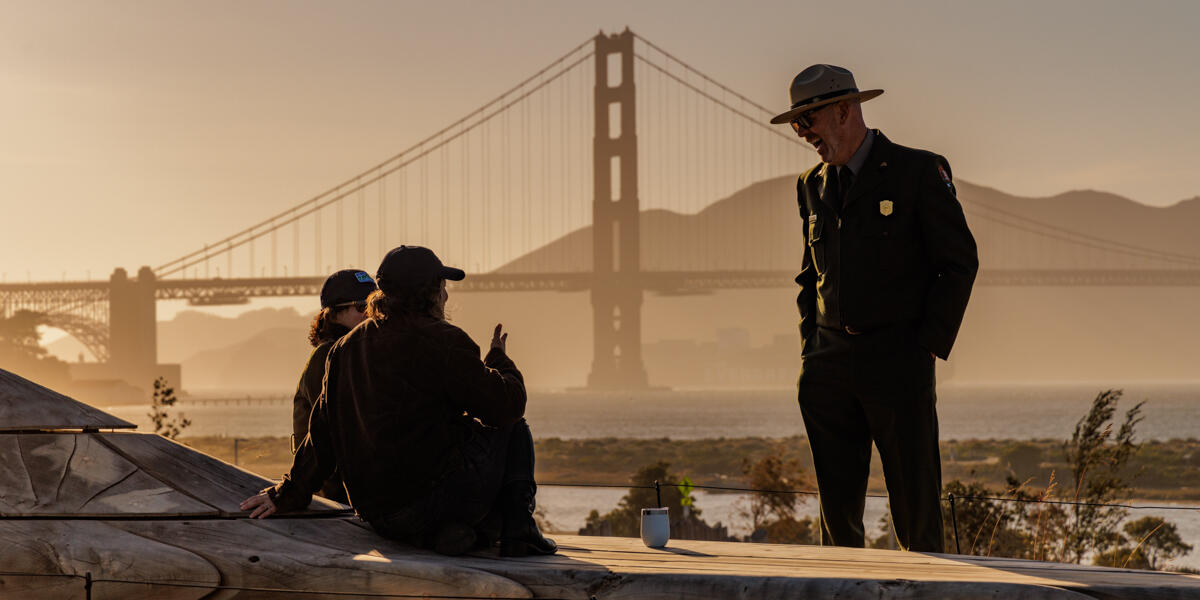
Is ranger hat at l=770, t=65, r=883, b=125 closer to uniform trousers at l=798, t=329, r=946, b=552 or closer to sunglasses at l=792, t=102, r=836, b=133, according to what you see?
sunglasses at l=792, t=102, r=836, b=133

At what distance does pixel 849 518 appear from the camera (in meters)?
3.69

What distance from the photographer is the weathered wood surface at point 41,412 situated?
3.03m

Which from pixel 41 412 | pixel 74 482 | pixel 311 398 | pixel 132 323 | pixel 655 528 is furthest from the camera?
pixel 132 323

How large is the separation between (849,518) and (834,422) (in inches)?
11.8

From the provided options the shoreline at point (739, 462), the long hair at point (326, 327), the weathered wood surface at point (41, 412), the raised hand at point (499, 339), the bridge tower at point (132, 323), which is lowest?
the shoreline at point (739, 462)

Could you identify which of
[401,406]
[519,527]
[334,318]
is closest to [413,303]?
[401,406]

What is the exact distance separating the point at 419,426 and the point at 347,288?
1.05 m

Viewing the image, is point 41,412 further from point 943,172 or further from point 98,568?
point 943,172

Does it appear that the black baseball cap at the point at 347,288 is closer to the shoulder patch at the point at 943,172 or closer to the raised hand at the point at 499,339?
the raised hand at the point at 499,339

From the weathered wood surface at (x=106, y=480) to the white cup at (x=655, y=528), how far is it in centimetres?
81

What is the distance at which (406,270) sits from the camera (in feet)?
9.71

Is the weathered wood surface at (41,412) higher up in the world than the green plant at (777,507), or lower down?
higher up

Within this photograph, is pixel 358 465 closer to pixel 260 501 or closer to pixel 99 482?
pixel 260 501

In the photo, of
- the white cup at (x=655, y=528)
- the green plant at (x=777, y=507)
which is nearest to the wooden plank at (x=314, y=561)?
the white cup at (x=655, y=528)
